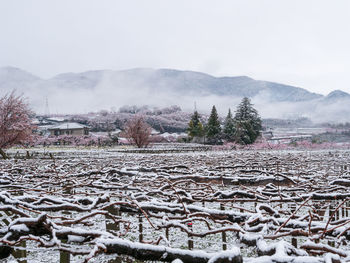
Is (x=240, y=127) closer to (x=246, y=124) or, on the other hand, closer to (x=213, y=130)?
(x=246, y=124)

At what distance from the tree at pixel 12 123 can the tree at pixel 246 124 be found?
4023 centimetres

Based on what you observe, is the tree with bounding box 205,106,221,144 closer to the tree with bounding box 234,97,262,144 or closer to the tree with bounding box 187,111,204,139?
the tree with bounding box 234,97,262,144

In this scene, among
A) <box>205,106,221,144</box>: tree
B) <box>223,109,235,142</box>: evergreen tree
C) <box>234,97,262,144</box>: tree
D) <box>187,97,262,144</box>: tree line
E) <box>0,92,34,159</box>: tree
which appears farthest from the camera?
<box>205,106,221,144</box>: tree

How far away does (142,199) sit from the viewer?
10.5 ft

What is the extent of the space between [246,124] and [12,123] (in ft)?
143

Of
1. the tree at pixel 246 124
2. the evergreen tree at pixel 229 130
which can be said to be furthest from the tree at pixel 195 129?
the tree at pixel 246 124

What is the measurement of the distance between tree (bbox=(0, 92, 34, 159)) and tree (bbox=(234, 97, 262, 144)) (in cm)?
4023

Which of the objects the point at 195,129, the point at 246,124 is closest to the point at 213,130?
the point at 246,124

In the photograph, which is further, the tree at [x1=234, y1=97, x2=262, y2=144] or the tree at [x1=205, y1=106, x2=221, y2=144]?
the tree at [x1=205, y1=106, x2=221, y2=144]

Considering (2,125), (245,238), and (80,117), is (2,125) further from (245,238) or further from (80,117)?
(80,117)

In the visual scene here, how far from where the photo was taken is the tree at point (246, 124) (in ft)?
195

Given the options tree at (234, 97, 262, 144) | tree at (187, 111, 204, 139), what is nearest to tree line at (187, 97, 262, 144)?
tree at (234, 97, 262, 144)

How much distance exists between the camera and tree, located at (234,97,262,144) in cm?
5934

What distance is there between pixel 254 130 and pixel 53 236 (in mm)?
63523
